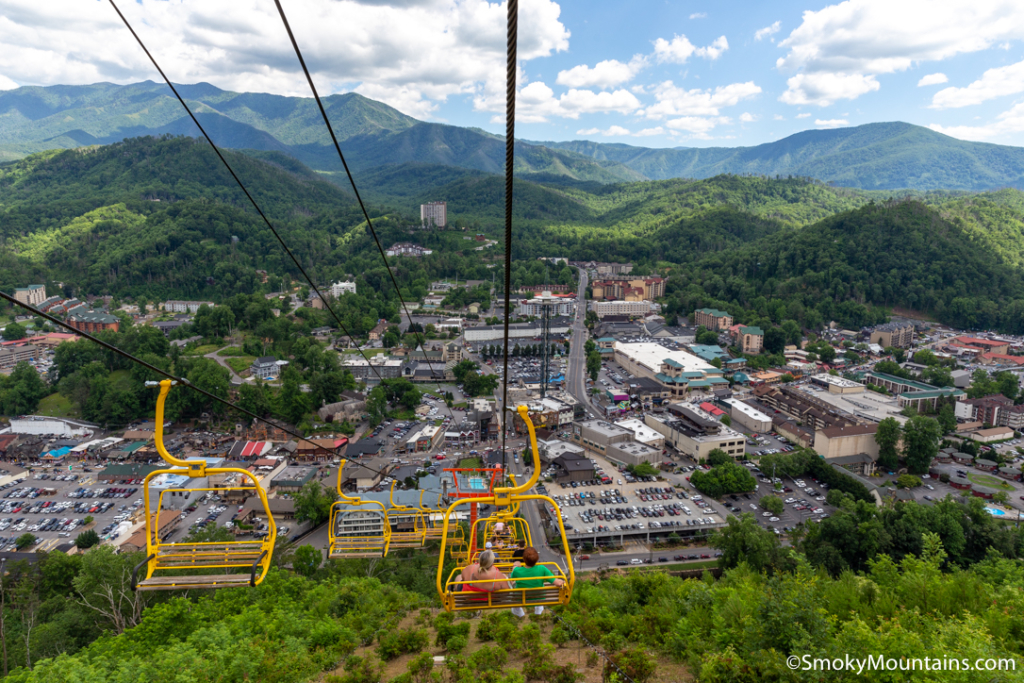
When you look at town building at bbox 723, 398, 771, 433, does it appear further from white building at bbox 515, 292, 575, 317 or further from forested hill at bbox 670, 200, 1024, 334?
white building at bbox 515, 292, 575, 317

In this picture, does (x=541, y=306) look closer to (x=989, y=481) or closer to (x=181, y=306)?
(x=181, y=306)

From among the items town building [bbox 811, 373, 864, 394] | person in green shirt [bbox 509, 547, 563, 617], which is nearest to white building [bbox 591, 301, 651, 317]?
town building [bbox 811, 373, 864, 394]

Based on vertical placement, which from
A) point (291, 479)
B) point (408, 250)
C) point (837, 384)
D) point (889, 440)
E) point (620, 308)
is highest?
point (408, 250)

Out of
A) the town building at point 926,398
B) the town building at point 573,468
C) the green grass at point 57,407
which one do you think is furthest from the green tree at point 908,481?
the green grass at point 57,407

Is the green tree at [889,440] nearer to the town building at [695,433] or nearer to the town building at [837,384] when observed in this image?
the town building at [695,433]

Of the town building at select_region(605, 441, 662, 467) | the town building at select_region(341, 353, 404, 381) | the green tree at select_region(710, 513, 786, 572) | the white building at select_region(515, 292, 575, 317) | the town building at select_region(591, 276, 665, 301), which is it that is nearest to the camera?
the green tree at select_region(710, 513, 786, 572)

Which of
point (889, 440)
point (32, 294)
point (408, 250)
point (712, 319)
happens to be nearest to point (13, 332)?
point (32, 294)
